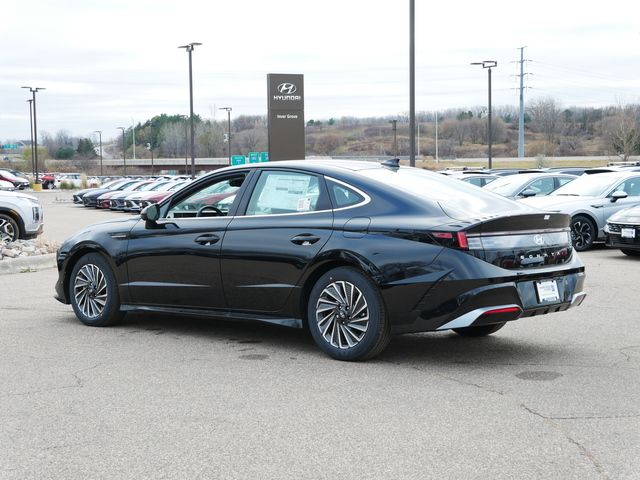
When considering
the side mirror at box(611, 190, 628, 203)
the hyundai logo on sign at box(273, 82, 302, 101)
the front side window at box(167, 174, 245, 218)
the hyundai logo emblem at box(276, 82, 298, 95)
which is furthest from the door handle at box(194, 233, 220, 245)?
the hyundai logo emblem at box(276, 82, 298, 95)

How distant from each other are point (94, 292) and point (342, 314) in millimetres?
3013

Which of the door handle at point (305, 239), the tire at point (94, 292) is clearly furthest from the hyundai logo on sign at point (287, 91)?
the door handle at point (305, 239)

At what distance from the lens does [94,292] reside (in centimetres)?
879

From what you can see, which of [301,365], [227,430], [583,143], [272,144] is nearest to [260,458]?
[227,430]

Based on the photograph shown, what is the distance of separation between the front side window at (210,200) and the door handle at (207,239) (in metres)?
0.23

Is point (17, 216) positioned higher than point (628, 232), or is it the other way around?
point (17, 216)

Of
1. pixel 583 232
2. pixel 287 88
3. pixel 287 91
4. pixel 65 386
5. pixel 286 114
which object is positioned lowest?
pixel 65 386

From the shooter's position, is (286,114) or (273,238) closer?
(273,238)

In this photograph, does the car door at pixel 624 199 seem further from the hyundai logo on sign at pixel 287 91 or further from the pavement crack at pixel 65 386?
the hyundai logo on sign at pixel 287 91

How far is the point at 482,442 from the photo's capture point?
4.88 metres

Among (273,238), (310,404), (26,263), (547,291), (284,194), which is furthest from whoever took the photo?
(26,263)

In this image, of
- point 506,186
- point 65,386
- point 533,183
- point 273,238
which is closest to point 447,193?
point 273,238

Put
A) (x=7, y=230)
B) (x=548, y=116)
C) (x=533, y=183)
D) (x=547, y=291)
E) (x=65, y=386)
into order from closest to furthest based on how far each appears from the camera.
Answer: (x=65, y=386) < (x=547, y=291) < (x=7, y=230) < (x=533, y=183) < (x=548, y=116)

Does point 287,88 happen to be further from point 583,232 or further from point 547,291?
point 547,291
